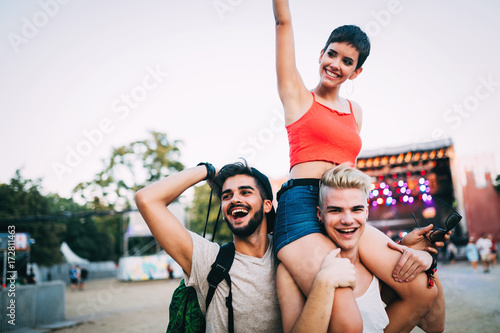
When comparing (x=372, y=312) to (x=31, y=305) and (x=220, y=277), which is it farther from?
(x=31, y=305)

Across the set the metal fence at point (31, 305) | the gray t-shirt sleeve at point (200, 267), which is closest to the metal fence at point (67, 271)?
the metal fence at point (31, 305)

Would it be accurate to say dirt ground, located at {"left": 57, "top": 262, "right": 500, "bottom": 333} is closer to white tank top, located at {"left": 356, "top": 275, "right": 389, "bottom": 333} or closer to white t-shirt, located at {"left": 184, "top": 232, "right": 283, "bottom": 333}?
white tank top, located at {"left": 356, "top": 275, "right": 389, "bottom": 333}

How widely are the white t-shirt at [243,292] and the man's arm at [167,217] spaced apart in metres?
0.09

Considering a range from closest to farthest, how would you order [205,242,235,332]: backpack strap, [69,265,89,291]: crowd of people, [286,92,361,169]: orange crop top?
[286,92,361,169]: orange crop top → [205,242,235,332]: backpack strap → [69,265,89,291]: crowd of people

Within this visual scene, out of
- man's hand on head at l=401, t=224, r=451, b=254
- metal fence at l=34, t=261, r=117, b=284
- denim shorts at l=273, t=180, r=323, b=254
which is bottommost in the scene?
metal fence at l=34, t=261, r=117, b=284

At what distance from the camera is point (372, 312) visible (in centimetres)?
236

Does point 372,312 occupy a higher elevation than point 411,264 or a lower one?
lower

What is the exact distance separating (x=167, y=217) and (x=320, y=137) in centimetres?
135

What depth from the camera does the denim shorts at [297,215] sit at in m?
2.32

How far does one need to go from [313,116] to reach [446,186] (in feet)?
68.2

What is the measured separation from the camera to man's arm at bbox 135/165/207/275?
2.63 m

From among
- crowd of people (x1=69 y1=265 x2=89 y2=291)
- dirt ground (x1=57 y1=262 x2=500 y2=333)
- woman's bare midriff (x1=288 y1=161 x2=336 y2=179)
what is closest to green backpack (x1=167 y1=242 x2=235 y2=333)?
woman's bare midriff (x1=288 y1=161 x2=336 y2=179)

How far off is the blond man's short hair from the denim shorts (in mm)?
80

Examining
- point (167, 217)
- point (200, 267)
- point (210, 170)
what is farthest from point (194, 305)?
point (210, 170)
